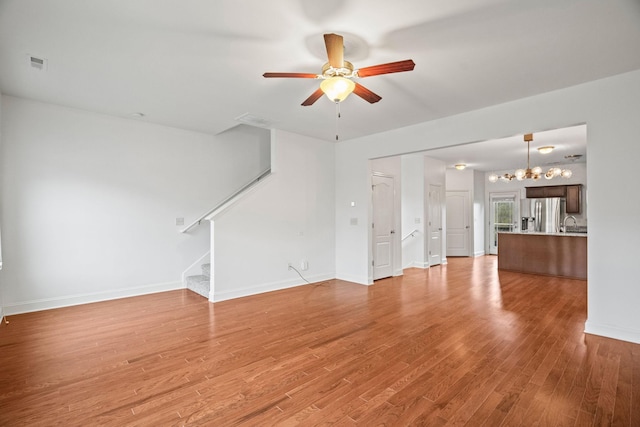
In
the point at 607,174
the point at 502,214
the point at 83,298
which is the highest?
the point at 607,174

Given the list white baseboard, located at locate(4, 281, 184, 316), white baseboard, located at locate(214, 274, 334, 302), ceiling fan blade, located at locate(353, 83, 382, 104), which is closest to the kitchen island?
white baseboard, located at locate(214, 274, 334, 302)

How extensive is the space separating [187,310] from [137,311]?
0.69 m

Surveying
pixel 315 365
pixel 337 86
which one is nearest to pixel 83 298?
pixel 315 365

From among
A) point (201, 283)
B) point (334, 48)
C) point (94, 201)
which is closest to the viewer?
point (334, 48)

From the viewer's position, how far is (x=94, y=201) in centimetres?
469

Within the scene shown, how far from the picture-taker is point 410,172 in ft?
27.3

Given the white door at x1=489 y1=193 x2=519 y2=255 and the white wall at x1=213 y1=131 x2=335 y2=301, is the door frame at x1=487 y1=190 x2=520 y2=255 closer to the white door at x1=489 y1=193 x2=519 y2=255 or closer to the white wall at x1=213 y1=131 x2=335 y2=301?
the white door at x1=489 y1=193 x2=519 y2=255

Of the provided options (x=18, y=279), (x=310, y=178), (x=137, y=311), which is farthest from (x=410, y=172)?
(x=18, y=279)

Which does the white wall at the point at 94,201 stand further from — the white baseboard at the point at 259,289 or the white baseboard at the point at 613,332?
the white baseboard at the point at 613,332

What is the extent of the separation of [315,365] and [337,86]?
2.55 meters

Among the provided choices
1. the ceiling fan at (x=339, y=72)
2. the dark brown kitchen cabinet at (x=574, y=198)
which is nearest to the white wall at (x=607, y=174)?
the ceiling fan at (x=339, y=72)

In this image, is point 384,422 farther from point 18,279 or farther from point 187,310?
point 18,279

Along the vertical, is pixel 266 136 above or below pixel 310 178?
above

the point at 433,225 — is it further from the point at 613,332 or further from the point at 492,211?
the point at 613,332
